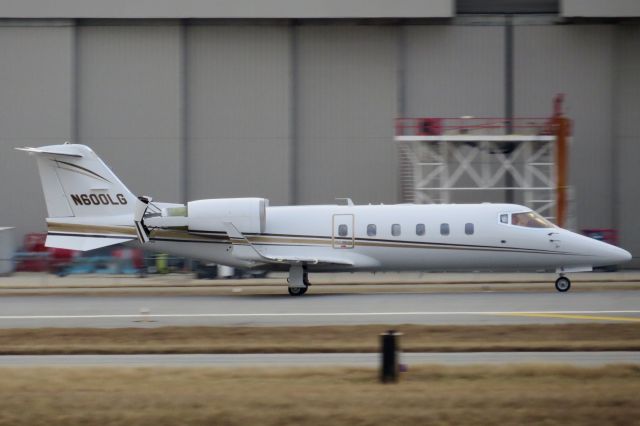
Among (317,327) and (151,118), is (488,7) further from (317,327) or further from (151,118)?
(317,327)

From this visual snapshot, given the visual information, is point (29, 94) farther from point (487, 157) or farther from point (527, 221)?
point (527, 221)

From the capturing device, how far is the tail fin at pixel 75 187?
29797mm

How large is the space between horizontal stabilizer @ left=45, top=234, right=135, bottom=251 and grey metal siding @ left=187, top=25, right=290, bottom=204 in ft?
46.8

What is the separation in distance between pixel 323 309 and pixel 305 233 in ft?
15.5

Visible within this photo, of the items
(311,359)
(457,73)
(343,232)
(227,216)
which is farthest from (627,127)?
(311,359)

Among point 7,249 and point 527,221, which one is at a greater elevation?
point 527,221

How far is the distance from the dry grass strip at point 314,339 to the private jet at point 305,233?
830 centimetres

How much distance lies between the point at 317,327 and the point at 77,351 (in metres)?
5.23

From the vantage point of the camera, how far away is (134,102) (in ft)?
144

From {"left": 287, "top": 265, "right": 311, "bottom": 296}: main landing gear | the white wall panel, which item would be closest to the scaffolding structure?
the white wall panel

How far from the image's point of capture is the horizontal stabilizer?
29.5 metres

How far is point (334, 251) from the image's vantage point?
95.9 feet

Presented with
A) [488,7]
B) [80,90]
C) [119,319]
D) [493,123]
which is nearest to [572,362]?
[119,319]

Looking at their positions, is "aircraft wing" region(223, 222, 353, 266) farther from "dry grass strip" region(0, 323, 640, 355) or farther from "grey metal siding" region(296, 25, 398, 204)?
"grey metal siding" region(296, 25, 398, 204)
